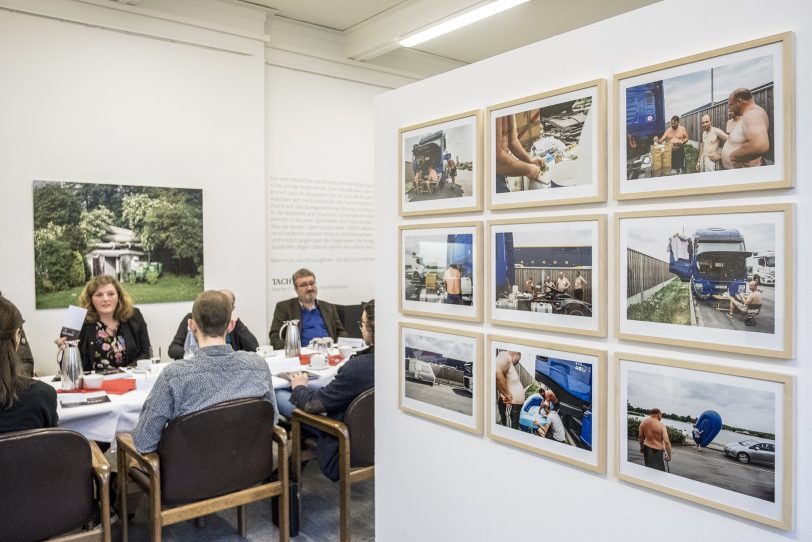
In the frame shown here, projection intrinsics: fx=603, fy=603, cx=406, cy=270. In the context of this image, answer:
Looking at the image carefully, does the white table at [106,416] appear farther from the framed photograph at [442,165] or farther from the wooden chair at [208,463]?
the framed photograph at [442,165]

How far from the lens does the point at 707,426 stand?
1.49 metres

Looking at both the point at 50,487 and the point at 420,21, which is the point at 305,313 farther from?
the point at 50,487

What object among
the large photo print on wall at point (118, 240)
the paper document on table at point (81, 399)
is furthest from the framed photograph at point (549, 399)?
the large photo print on wall at point (118, 240)

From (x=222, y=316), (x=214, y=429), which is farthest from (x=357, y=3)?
(x=214, y=429)

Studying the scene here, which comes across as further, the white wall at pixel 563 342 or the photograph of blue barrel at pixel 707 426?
the photograph of blue barrel at pixel 707 426

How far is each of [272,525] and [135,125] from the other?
130 inches

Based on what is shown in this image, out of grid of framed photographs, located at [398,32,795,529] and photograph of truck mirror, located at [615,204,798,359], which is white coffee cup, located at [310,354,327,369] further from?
photograph of truck mirror, located at [615,204,798,359]

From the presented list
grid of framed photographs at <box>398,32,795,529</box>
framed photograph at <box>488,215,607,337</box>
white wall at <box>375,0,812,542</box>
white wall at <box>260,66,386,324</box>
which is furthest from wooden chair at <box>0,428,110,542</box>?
white wall at <box>260,66,386,324</box>

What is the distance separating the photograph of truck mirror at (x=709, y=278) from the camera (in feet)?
4.51

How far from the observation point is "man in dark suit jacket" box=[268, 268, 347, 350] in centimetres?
527

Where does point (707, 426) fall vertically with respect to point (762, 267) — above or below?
below

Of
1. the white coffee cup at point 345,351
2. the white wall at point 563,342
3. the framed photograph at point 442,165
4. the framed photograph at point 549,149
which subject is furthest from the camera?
Result: the white coffee cup at point 345,351

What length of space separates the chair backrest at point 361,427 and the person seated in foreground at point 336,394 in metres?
0.06

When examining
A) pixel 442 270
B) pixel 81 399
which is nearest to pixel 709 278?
pixel 442 270
